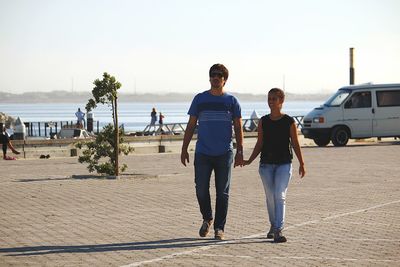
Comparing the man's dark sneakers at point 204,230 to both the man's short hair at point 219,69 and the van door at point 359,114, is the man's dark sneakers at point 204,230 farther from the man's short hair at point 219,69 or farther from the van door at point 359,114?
the van door at point 359,114

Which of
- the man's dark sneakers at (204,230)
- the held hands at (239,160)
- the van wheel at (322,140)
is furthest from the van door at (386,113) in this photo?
the man's dark sneakers at (204,230)

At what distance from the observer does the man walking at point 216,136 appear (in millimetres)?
11188

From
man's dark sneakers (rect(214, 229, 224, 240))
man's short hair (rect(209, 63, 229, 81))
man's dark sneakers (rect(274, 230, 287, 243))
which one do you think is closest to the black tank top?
man's short hair (rect(209, 63, 229, 81))

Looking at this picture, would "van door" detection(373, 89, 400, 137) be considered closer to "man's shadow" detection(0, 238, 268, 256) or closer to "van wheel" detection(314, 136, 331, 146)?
"van wheel" detection(314, 136, 331, 146)

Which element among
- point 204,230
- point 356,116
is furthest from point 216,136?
point 356,116

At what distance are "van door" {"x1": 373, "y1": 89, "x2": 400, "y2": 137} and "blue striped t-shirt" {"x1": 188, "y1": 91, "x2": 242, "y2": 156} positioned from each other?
2580 cm

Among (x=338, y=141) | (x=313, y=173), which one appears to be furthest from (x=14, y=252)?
(x=338, y=141)

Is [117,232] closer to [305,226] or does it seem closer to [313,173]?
[305,226]

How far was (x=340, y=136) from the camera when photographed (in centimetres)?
3616

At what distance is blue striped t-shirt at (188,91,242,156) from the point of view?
11195mm

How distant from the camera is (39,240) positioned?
11086 mm

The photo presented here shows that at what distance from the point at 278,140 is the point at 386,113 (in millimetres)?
25963

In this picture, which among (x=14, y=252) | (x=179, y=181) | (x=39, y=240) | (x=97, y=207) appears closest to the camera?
(x=14, y=252)

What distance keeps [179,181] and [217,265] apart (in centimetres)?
1073
